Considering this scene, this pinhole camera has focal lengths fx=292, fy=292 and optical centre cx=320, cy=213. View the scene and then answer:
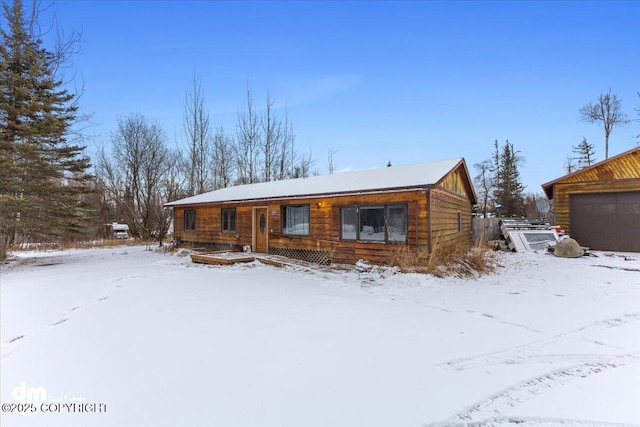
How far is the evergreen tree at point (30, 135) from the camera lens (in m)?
10.7

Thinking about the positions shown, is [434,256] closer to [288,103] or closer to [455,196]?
[455,196]

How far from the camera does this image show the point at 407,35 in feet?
41.2

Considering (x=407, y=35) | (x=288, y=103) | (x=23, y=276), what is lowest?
(x=23, y=276)

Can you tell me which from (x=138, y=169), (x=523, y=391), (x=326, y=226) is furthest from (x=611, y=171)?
(x=138, y=169)

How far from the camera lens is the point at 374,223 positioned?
9305mm

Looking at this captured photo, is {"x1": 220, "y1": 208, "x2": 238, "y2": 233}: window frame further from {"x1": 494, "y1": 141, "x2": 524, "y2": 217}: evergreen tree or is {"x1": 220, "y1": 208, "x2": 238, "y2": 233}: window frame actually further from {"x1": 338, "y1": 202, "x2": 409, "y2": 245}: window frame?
{"x1": 494, "y1": 141, "x2": 524, "y2": 217}: evergreen tree

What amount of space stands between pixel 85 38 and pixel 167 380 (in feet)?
36.9

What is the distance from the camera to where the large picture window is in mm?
8864

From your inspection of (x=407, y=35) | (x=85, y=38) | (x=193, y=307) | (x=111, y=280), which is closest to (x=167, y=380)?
(x=193, y=307)

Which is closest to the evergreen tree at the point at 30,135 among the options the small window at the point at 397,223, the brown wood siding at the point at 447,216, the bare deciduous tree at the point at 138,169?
the bare deciduous tree at the point at 138,169

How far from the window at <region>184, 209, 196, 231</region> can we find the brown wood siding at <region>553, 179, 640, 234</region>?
17.3m

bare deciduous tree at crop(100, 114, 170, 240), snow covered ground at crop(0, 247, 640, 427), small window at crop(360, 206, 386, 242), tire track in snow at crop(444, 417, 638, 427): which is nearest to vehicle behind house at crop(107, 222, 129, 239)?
bare deciduous tree at crop(100, 114, 170, 240)

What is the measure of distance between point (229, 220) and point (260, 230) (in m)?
2.05

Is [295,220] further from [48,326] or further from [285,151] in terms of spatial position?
[285,151]
